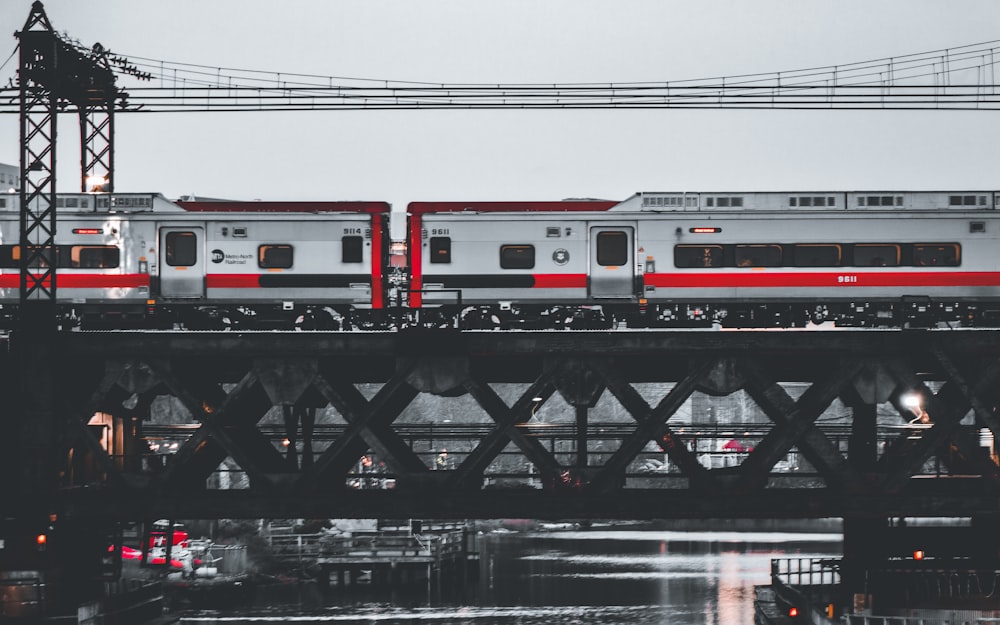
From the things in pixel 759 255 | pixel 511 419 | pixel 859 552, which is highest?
pixel 759 255

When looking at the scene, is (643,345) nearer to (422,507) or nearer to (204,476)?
(422,507)

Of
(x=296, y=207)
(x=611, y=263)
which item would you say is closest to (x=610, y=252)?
(x=611, y=263)

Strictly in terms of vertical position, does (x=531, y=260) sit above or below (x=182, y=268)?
above

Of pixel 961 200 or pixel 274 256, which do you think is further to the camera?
pixel 961 200

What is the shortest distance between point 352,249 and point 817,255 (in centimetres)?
1403

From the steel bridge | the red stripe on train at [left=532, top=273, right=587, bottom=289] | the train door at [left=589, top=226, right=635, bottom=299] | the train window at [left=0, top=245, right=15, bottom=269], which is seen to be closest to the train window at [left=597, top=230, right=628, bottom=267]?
the train door at [left=589, top=226, right=635, bottom=299]

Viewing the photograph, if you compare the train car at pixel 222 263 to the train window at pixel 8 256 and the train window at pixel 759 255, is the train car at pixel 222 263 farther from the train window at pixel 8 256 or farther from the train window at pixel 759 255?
the train window at pixel 759 255

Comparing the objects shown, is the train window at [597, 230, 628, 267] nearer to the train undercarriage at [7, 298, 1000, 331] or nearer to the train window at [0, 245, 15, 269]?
the train undercarriage at [7, 298, 1000, 331]

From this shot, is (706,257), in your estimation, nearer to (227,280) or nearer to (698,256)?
(698,256)

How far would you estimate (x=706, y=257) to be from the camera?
4009cm

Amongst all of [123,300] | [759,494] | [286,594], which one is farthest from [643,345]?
[286,594]

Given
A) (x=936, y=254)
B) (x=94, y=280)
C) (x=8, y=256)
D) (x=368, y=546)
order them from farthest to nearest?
(x=368, y=546), (x=8, y=256), (x=936, y=254), (x=94, y=280)

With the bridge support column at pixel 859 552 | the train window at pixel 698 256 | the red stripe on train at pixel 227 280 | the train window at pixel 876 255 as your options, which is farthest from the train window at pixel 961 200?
the red stripe on train at pixel 227 280

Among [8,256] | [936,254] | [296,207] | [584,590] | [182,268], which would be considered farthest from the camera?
[584,590]
